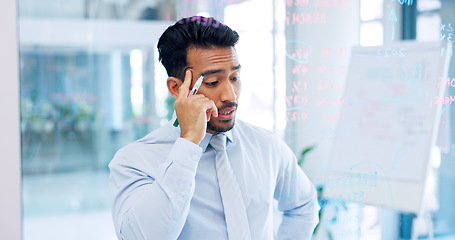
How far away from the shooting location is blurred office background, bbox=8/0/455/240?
1.76 m

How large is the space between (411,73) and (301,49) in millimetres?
450

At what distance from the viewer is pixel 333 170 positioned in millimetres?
1791

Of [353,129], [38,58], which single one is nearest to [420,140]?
[353,129]

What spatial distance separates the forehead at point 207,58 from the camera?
3.87 feet

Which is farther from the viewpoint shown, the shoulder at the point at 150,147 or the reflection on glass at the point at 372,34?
the reflection on glass at the point at 372,34


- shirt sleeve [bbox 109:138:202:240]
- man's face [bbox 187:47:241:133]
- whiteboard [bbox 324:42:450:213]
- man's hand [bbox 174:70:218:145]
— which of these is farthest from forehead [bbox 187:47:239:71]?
whiteboard [bbox 324:42:450:213]

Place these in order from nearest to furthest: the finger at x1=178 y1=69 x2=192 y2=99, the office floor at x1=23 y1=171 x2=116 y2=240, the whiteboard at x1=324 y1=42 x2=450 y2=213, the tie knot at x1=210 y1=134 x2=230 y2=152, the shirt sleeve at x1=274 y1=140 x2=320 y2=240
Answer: the finger at x1=178 y1=69 x2=192 y2=99
the tie knot at x1=210 y1=134 x2=230 y2=152
the shirt sleeve at x1=274 y1=140 x2=320 y2=240
the whiteboard at x1=324 y1=42 x2=450 y2=213
the office floor at x1=23 y1=171 x2=116 y2=240

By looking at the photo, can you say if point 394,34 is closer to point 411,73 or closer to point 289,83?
point 411,73

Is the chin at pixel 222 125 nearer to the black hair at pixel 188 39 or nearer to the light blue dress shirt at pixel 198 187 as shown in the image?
the light blue dress shirt at pixel 198 187

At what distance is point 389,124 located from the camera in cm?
175

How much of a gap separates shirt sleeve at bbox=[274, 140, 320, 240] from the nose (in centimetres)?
29

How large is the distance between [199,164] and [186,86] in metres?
0.24

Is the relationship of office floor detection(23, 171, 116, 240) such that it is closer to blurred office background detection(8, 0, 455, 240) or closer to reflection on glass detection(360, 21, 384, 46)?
blurred office background detection(8, 0, 455, 240)

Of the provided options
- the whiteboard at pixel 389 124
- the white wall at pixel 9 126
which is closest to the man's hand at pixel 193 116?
the whiteboard at pixel 389 124
